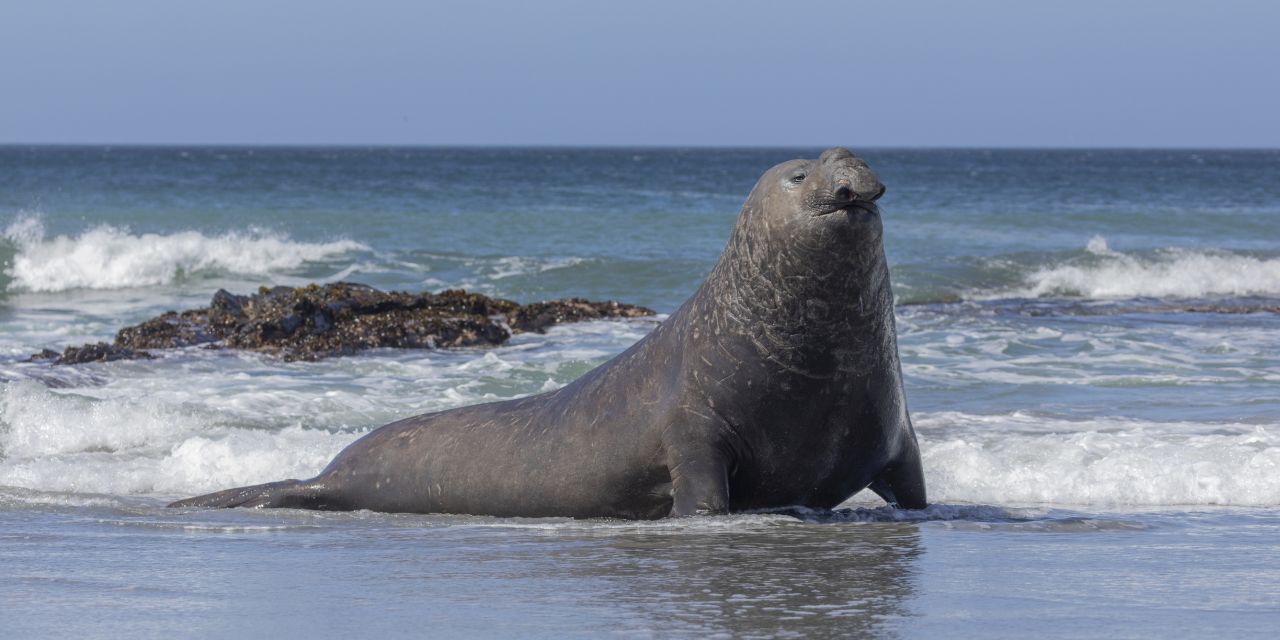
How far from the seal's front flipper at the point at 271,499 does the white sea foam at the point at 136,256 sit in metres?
16.4

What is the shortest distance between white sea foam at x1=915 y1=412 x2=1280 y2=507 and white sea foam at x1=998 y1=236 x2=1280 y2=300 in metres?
12.6

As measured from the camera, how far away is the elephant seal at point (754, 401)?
20.5 ft

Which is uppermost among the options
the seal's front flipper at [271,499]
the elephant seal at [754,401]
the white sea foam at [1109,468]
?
the elephant seal at [754,401]

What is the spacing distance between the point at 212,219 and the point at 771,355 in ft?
103

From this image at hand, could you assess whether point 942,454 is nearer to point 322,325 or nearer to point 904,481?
point 904,481

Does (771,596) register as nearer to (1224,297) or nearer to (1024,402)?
(1024,402)

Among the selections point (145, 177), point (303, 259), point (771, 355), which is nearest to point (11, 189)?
point (145, 177)

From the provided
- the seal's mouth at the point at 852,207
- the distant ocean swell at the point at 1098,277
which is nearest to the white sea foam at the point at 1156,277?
the distant ocean swell at the point at 1098,277

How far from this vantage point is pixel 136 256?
82.6 feet

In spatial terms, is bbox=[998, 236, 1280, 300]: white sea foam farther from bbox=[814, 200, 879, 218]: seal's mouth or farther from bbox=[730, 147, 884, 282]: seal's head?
bbox=[814, 200, 879, 218]: seal's mouth

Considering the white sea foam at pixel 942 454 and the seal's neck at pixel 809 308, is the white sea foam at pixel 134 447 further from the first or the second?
the seal's neck at pixel 809 308

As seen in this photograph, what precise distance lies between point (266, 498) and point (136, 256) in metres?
18.5

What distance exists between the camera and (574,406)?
718 centimetres

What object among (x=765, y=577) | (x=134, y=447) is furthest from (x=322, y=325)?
(x=765, y=577)
